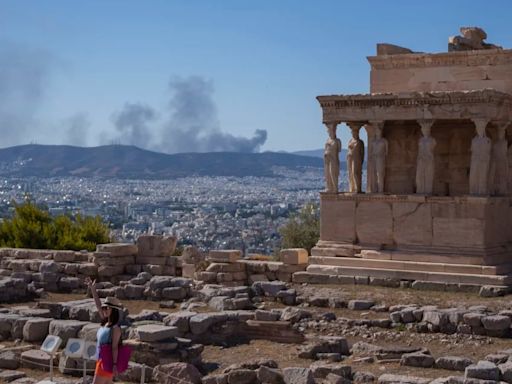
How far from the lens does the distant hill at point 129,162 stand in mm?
127938

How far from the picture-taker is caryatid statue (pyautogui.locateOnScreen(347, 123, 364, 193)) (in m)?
21.0

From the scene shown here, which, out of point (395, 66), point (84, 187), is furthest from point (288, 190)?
point (395, 66)

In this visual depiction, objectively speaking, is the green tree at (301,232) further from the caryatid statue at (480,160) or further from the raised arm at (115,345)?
the raised arm at (115,345)

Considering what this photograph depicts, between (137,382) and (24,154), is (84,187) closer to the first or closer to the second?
(24,154)

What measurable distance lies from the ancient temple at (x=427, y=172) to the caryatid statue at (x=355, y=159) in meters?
0.02

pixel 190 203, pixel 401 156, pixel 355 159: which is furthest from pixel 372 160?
pixel 190 203

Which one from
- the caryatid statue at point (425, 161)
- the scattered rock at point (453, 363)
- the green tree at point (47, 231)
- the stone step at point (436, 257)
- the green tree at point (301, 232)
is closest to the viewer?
the scattered rock at point (453, 363)

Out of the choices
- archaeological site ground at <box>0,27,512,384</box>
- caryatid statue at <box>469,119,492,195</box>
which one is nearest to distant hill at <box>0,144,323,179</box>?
archaeological site ground at <box>0,27,512,384</box>

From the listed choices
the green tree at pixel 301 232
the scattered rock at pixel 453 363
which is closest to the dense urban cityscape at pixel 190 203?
the green tree at pixel 301 232

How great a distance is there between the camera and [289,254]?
20250mm

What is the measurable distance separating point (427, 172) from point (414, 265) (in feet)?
5.92

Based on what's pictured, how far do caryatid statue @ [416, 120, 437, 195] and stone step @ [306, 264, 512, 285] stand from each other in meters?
1.67

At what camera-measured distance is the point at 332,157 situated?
20578mm

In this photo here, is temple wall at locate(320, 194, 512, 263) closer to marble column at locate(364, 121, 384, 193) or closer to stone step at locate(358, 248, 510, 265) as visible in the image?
stone step at locate(358, 248, 510, 265)
